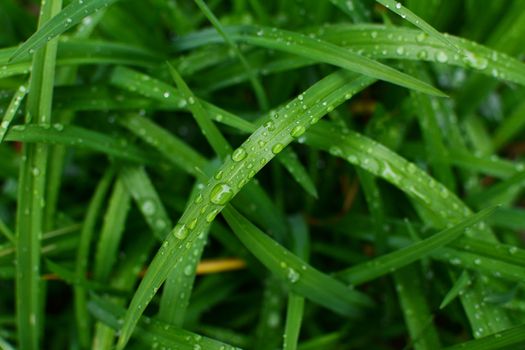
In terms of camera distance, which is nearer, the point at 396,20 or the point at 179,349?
the point at 179,349

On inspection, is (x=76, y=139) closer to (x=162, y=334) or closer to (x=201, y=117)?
(x=201, y=117)

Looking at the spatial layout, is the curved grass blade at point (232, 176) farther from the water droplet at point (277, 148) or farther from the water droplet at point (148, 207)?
the water droplet at point (148, 207)

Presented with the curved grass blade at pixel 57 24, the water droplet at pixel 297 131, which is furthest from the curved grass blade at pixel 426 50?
the curved grass blade at pixel 57 24

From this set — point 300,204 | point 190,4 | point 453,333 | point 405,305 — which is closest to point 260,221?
point 300,204

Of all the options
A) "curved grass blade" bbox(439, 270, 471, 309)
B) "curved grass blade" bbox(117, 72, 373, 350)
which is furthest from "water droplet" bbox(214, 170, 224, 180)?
"curved grass blade" bbox(439, 270, 471, 309)

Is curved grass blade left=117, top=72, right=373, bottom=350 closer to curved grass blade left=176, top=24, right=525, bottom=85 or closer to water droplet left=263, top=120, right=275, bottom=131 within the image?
water droplet left=263, top=120, right=275, bottom=131

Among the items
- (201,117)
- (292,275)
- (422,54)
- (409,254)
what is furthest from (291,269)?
(422,54)

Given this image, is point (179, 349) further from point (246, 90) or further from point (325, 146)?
point (246, 90)
